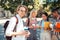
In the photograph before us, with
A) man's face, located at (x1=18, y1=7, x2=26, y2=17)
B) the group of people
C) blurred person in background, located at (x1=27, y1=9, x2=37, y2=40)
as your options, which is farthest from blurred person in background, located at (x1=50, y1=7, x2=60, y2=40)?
man's face, located at (x1=18, y1=7, x2=26, y2=17)

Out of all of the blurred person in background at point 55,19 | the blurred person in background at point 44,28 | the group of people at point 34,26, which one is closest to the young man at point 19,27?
the group of people at point 34,26

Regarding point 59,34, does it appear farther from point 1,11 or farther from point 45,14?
point 1,11

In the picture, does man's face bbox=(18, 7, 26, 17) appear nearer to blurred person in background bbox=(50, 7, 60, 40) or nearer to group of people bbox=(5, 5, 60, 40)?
group of people bbox=(5, 5, 60, 40)

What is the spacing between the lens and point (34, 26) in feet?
9.35

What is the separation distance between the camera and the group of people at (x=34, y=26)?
9.16 feet

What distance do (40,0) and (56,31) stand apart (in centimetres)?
35

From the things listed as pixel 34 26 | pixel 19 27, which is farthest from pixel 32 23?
pixel 19 27

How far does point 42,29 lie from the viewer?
285cm

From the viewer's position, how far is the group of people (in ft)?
9.16

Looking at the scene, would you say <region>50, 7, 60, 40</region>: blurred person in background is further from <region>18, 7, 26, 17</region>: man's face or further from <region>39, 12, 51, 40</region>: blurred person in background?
<region>18, 7, 26, 17</region>: man's face

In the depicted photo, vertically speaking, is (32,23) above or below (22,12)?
below

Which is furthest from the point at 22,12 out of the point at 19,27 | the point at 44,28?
the point at 44,28

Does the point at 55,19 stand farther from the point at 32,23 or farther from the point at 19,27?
the point at 19,27

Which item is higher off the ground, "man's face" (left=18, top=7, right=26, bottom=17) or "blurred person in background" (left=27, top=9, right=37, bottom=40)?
"man's face" (left=18, top=7, right=26, bottom=17)
